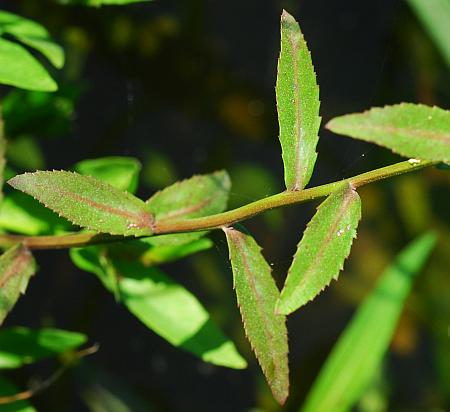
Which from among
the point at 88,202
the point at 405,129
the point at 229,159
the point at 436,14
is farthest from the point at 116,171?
the point at 229,159

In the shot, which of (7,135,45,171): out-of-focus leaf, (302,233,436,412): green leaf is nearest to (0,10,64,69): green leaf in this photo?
(7,135,45,171): out-of-focus leaf

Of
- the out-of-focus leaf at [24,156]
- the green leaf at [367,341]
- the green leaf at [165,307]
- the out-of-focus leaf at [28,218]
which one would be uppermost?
the out-of-focus leaf at [28,218]

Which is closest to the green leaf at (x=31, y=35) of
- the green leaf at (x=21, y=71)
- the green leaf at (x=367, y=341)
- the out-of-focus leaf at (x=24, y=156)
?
the green leaf at (x=21, y=71)

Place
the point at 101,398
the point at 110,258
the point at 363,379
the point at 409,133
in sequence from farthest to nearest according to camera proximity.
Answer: the point at 101,398
the point at 363,379
the point at 110,258
the point at 409,133

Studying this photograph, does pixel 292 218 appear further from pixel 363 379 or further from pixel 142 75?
pixel 363 379

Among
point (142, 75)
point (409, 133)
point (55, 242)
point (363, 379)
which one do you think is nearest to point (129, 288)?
point (55, 242)

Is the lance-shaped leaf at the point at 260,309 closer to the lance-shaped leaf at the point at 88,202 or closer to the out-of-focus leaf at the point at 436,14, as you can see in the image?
the lance-shaped leaf at the point at 88,202
